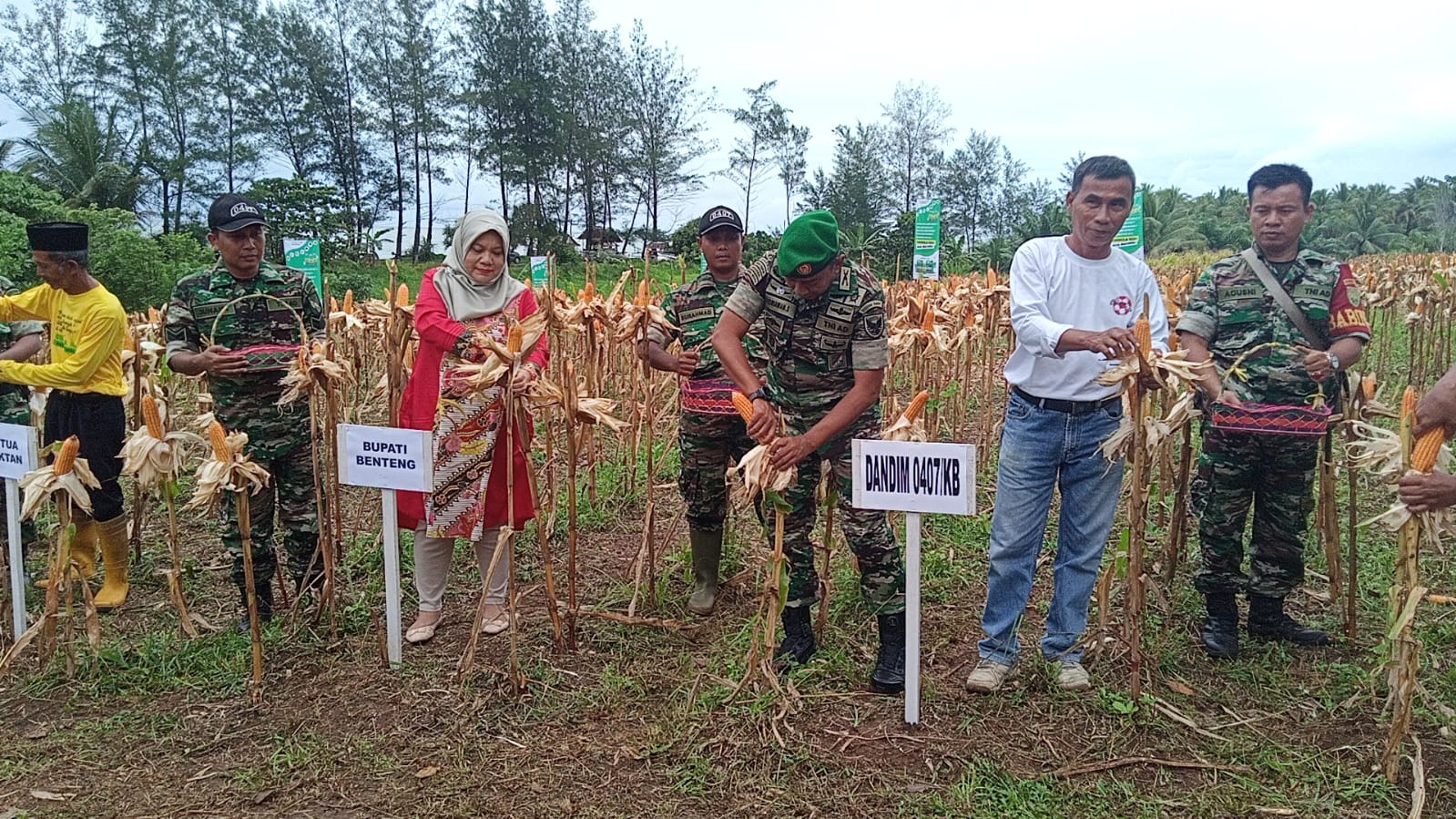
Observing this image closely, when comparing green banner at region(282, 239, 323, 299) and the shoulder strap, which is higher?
green banner at region(282, 239, 323, 299)

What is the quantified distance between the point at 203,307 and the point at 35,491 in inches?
36.9

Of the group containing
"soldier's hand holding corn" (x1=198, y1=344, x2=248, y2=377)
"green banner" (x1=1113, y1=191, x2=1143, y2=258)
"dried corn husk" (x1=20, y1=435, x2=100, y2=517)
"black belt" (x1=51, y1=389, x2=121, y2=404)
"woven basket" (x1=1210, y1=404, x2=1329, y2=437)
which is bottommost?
A: "dried corn husk" (x1=20, y1=435, x2=100, y2=517)

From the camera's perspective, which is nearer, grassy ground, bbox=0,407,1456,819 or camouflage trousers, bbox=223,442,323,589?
grassy ground, bbox=0,407,1456,819

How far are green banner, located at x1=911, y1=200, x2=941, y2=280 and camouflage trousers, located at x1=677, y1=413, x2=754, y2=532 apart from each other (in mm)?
5511

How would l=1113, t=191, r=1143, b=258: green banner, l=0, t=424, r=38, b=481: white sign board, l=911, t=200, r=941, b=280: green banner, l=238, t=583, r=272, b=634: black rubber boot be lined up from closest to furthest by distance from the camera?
l=0, t=424, r=38, b=481: white sign board < l=238, t=583, r=272, b=634: black rubber boot < l=1113, t=191, r=1143, b=258: green banner < l=911, t=200, r=941, b=280: green banner

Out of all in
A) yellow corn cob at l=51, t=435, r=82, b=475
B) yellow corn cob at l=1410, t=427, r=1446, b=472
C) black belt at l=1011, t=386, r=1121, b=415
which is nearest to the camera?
yellow corn cob at l=1410, t=427, r=1446, b=472

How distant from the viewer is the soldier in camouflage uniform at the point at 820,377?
295 centimetres

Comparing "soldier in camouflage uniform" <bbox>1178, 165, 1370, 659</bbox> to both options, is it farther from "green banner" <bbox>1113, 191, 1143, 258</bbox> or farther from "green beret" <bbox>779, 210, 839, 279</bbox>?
"green banner" <bbox>1113, 191, 1143, 258</bbox>

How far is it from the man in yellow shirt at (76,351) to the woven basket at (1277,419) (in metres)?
4.66

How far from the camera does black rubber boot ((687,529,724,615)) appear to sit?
13.5ft

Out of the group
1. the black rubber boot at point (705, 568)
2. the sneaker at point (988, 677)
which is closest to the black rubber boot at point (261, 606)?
the black rubber boot at point (705, 568)

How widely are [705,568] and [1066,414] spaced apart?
187 cm

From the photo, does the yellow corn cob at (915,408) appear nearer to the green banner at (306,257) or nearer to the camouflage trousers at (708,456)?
the camouflage trousers at (708,456)

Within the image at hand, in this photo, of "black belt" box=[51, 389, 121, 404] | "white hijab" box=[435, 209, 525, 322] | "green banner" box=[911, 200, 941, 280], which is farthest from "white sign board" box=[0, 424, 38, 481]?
"green banner" box=[911, 200, 941, 280]
